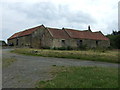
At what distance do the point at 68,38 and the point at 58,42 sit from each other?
3562 millimetres

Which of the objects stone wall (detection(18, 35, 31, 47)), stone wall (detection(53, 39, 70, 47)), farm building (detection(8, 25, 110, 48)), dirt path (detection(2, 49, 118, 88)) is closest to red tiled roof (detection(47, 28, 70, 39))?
farm building (detection(8, 25, 110, 48))

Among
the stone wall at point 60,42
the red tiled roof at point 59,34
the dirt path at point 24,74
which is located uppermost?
the red tiled roof at point 59,34

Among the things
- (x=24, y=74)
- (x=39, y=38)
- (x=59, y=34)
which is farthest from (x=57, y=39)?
(x=24, y=74)

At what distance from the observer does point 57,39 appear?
3638 cm

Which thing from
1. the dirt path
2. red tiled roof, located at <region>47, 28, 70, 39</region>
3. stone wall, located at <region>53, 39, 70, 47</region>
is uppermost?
red tiled roof, located at <region>47, 28, 70, 39</region>

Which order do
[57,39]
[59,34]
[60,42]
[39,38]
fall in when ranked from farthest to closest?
[39,38] → [59,34] → [60,42] → [57,39]

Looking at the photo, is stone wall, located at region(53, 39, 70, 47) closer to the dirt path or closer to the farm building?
the farm building

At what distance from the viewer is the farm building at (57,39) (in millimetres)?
36812

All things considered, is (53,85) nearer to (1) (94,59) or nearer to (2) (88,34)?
(1) (94,59)

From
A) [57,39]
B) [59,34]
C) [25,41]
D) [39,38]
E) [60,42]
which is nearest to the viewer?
[57,39]

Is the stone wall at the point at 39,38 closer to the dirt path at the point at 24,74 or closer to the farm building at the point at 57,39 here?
the farm building at the point at 57,39

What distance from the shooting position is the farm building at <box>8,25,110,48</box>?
121 ft

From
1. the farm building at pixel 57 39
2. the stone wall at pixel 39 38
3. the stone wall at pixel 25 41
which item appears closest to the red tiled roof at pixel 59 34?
the farm building at pixel 57 39

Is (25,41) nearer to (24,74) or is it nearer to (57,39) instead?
(57,39)
